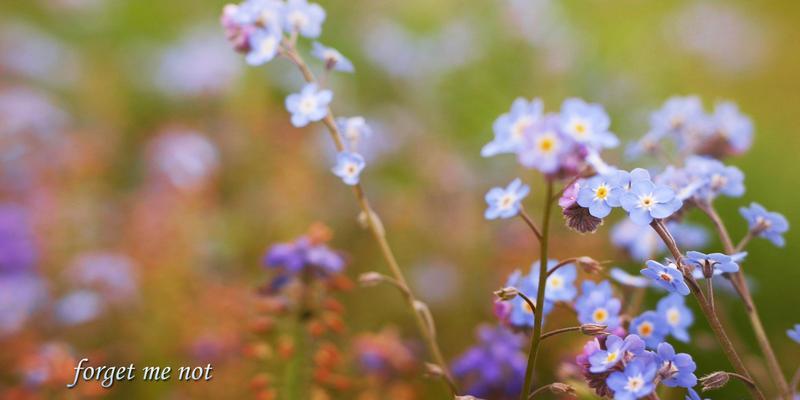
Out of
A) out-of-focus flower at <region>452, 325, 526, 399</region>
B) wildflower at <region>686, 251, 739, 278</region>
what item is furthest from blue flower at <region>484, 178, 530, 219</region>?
out-of-focus flower at <region>452, 325, 526, 399</region>

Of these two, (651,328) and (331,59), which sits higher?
(331,59)

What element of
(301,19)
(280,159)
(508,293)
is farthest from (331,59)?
(280,159)

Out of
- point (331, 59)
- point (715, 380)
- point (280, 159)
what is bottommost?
point (715, 380)

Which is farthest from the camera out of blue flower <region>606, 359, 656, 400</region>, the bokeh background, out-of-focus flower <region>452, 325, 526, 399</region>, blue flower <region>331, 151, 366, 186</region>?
the bokeh background

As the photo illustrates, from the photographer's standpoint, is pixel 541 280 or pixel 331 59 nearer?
pixel 541 280

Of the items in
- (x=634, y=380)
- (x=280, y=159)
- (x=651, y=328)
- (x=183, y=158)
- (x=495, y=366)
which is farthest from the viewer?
(x=183, y=158)

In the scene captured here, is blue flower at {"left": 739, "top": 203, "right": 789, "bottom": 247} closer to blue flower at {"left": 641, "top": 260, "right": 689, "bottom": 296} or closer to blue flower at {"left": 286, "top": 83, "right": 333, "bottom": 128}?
blue flower at {"left": 641, "top": 260, "right": 689, "bottom": 296}

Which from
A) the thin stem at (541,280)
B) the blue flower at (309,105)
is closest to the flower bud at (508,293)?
the thin stem at (541,280)

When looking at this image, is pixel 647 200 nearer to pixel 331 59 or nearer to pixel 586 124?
pixel 586 124
